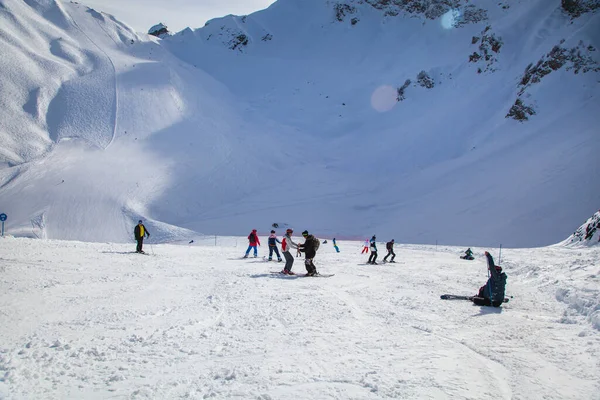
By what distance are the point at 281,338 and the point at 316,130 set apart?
210ft

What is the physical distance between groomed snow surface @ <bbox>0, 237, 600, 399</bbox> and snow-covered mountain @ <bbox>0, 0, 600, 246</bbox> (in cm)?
2909

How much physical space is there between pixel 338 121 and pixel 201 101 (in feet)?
75.1

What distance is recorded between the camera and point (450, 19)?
82812mm

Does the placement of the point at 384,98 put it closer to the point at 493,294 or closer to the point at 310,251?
the point at 310,251

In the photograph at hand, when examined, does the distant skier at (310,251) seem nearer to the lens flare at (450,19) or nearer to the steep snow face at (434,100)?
the steep snow face at (434,100)

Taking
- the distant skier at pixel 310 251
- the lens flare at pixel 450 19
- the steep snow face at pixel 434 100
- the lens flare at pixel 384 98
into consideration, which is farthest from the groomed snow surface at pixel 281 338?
the lens flare at pixel 450 19

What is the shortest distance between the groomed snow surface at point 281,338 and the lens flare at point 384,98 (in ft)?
198

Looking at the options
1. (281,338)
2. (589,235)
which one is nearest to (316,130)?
(589,235)

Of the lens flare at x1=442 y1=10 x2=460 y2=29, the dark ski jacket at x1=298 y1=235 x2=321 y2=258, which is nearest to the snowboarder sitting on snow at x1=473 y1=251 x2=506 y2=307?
the dark ski jacket at x1=298 y1=235 x2=321 y2=258

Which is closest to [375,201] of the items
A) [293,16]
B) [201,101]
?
[201,101]

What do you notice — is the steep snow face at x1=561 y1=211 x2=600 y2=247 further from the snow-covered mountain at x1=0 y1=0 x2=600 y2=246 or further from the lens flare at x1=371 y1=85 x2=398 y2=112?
the lens flare at x1=371 y1=85 x2=398 y2=112

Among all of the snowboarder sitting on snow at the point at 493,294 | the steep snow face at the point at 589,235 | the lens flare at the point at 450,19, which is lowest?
the snowboarder sitting on snow at the point at 493,294

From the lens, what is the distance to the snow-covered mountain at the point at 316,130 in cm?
4128

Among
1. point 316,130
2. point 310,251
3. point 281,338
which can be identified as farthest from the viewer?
point 316,130
